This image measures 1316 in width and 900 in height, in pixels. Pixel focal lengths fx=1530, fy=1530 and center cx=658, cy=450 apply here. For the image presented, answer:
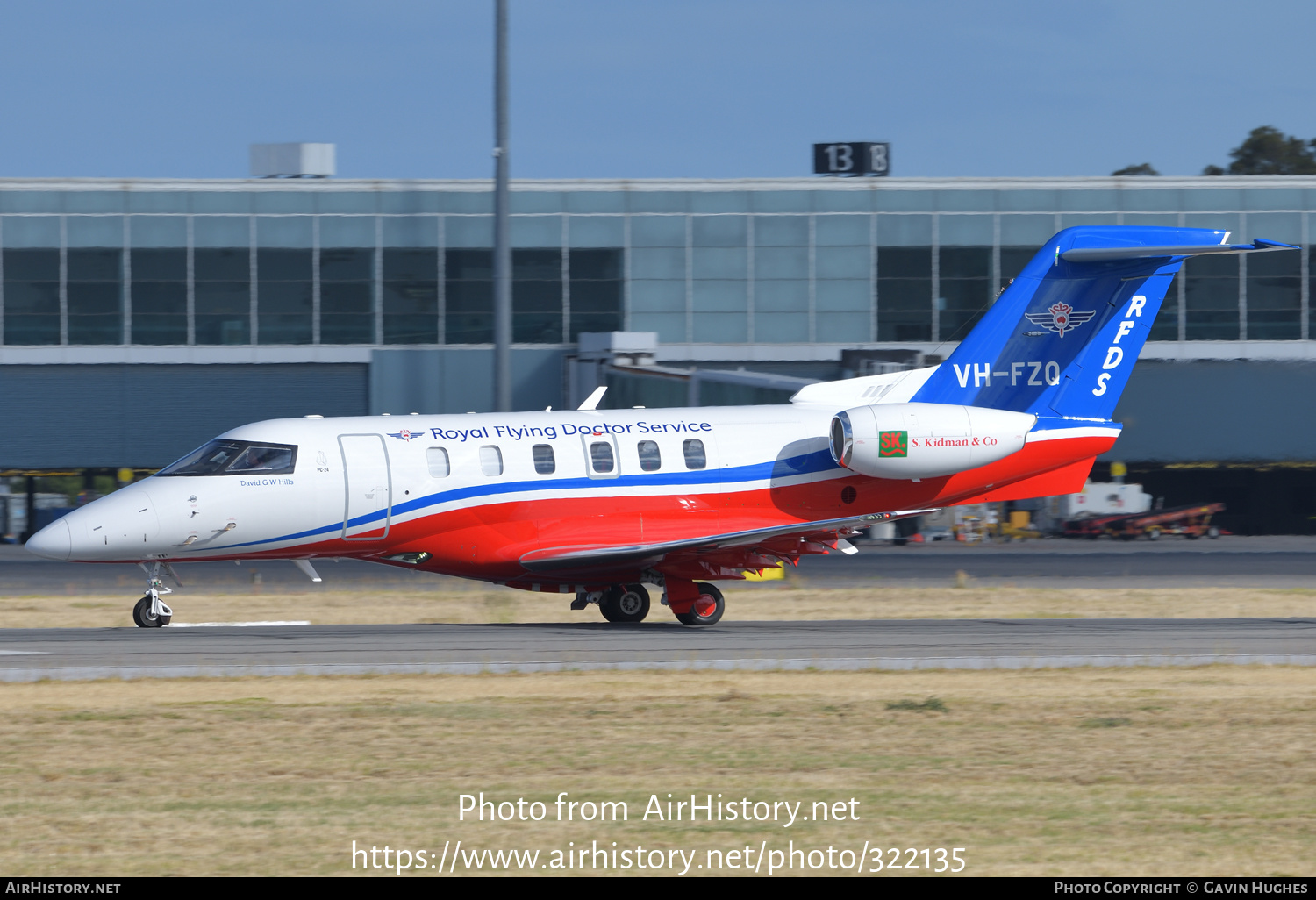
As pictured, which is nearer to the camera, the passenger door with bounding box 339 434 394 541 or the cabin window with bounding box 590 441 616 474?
the passenger door with bounding box 339 434 394 541

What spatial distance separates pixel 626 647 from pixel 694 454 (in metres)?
4.59

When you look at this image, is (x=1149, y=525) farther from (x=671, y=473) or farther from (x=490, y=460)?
Result: (x=490, y=460)

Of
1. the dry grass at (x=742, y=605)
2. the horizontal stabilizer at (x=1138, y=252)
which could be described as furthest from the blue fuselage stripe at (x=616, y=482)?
the horizontal stabilizer at (x=1138, y=252)

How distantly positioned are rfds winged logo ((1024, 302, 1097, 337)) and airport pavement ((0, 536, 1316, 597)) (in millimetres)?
10233

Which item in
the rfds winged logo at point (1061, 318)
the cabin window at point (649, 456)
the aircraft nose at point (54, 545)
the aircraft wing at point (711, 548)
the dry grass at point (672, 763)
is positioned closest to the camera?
the dry grass at point (672, 763)

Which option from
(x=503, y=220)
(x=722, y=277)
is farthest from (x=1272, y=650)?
(x=722, y=277)

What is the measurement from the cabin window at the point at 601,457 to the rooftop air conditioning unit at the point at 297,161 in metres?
36.6

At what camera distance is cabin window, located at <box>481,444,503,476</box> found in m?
22.0

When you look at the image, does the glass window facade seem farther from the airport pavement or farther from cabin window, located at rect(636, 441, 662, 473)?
cabin window, located at rect(636, 441, 662, 473)

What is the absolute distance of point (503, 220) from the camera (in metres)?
30.3

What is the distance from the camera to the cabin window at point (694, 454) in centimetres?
2255

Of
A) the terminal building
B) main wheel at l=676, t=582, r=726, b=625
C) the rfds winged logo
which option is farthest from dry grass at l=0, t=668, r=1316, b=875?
the terminal building

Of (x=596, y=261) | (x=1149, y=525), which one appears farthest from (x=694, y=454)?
(x=1149, y=525)

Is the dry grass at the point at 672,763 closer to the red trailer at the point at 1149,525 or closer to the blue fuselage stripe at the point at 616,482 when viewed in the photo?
the blue fuselage stripe at the point at 616,482
